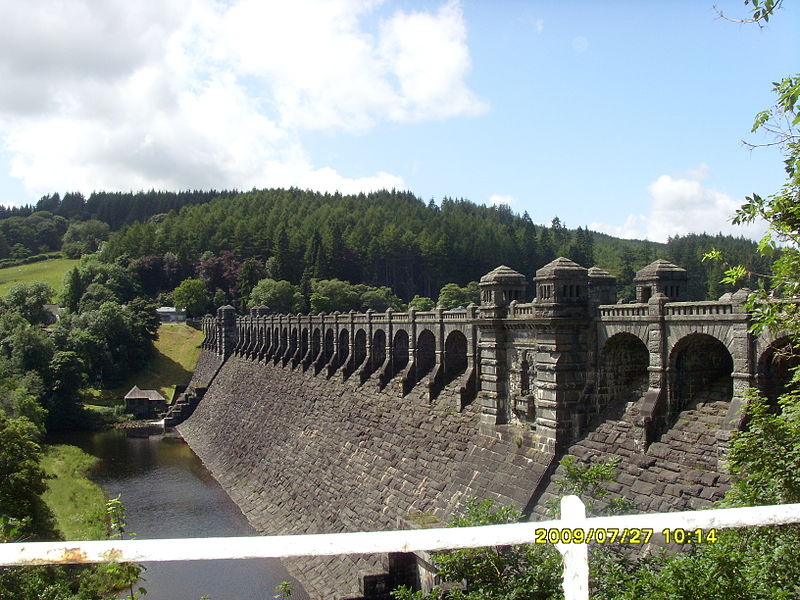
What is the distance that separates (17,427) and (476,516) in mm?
26552

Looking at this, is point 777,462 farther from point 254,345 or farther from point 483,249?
point 483,249

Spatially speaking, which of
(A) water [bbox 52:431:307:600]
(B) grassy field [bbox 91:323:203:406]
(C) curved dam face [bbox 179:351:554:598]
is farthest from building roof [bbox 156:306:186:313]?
(C) curved dam face [bbox 179:351:554:598]

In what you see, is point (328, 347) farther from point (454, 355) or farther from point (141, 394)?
point (141, 394)

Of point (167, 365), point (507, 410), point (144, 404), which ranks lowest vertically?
point (144, 404)

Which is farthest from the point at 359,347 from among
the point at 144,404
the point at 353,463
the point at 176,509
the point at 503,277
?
the point at 144,404

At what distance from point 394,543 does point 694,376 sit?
21480 mm

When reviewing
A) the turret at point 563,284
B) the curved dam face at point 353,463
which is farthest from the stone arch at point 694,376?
the curved dam face at point 353,463

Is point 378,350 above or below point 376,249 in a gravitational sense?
below

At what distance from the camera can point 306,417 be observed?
49812 millimetres

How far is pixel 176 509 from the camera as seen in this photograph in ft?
155

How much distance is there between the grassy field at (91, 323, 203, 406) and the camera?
9394cm

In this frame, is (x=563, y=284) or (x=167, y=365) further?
(x=167, y=365)

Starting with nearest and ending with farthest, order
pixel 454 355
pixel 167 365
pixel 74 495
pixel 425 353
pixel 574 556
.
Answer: pixel 574 556 < pixel 454 355 < pixel 425 353 < pixel 74 495 < pixel 167 365

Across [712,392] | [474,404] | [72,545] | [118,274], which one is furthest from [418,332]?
[118,274]
